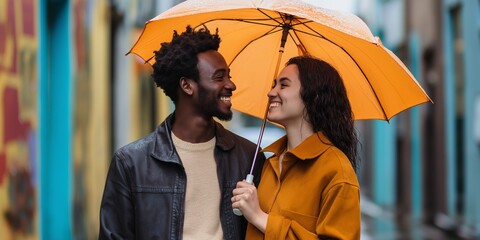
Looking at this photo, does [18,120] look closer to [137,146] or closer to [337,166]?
[137,146]

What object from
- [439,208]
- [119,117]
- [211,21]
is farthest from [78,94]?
[439,208]

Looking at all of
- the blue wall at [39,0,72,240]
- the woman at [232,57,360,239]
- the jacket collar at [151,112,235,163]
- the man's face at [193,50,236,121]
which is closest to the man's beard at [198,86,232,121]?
the man's face at [193,50,236,121]

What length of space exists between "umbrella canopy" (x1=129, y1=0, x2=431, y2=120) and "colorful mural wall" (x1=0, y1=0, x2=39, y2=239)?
2099 millimetres

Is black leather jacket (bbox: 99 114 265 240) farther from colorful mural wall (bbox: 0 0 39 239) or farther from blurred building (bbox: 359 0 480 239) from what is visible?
blurred building (bbox: 359 0 480 239)

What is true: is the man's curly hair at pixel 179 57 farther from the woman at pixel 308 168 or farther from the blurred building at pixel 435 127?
the blurred building at pixel 435 127

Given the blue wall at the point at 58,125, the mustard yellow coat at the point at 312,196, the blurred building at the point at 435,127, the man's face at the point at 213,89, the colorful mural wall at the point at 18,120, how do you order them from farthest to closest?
the blurred building at the point at 435,127, the blue wall at the point at 58,125, the colorful mural wall at the point at 18,120, the man's face at the point at 213,89, the mustard yellow coat at the point at 312,196

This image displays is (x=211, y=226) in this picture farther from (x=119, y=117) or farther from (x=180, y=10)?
(x=119, y=117)

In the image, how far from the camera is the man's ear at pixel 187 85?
178 inches

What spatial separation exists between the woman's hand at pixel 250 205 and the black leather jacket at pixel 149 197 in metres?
0.13

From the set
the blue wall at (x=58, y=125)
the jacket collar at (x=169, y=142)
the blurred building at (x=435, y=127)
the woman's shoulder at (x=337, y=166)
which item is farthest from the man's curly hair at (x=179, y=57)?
the blurred building at (x=435, y=127)

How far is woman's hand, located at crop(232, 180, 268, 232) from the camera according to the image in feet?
14.1

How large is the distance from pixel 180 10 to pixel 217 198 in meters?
0.88

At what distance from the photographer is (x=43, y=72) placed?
8.38m

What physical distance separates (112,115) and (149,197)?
29.2 feet
